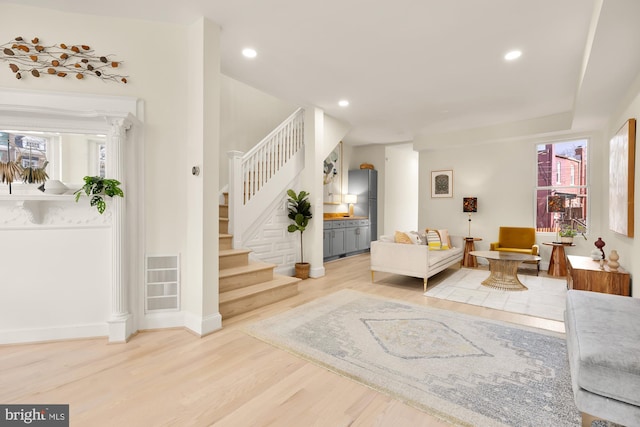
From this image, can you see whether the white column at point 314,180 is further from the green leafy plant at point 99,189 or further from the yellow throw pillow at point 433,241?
the green leafy plant at point 99,189

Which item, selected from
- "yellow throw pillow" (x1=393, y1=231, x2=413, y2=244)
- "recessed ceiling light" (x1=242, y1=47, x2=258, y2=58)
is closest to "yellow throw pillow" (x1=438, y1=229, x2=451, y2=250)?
"yellow throw pillow" (x1=393, y1=231, x2=413, y2=244)

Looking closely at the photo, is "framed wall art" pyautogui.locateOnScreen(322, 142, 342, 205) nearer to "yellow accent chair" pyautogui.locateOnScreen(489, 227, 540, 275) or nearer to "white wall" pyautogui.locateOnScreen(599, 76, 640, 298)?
"yellow accent chair" pyautogui.locateOnScreen(489, 227, 540, 275)

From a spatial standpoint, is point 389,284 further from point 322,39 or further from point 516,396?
point 322,39

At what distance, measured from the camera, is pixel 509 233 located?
6074 millimetres

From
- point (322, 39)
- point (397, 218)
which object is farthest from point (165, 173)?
point (397, 218)

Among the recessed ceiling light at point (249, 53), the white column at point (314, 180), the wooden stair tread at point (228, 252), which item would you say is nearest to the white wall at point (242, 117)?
the white column at point (314, 180)

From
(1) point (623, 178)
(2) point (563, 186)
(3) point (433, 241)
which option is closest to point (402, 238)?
(3) point (433, 241)

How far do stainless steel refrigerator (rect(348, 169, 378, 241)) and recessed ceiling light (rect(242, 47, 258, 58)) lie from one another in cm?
524

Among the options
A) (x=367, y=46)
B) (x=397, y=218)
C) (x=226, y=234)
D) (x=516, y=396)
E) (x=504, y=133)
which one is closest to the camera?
(x=516, y=396)

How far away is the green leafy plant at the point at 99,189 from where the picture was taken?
2.60m

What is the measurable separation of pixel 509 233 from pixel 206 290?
5.89 meters

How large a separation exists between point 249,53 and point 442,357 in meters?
3.66

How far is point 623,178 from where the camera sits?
3248mm

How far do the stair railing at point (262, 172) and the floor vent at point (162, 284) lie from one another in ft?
4.58
